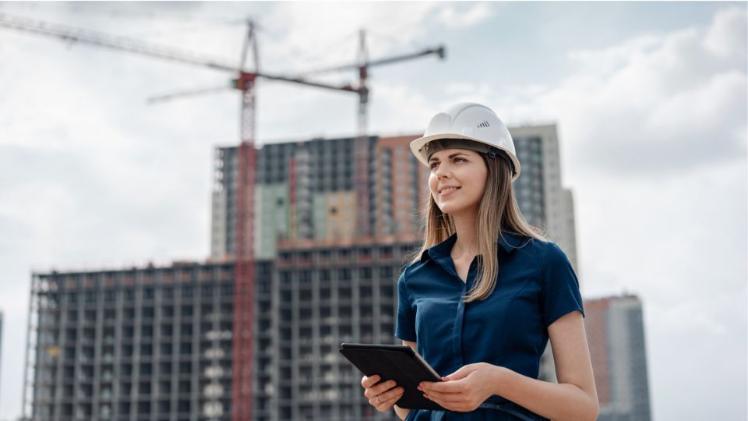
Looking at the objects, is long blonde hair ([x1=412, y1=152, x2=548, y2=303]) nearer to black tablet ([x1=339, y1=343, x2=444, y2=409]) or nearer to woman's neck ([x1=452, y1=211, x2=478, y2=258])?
woman's neck ([x1=452, y1=211, x2=478, y2=258])

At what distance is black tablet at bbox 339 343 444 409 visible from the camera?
9.18 feet

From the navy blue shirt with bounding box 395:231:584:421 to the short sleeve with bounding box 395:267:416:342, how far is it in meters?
0.24

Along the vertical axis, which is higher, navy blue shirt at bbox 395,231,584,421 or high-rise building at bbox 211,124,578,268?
high-rise building at bbox 211,124,578,268

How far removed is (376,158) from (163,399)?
47.4 metres

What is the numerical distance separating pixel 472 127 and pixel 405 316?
2.61 feet

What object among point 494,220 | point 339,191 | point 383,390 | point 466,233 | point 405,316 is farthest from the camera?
point 339,191

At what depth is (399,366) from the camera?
290 centimetres

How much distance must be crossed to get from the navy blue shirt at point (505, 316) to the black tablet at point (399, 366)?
0.17 meters

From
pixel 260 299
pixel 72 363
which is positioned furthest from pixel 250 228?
pixel 72 363

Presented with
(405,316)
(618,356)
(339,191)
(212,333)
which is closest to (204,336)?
(212,333)

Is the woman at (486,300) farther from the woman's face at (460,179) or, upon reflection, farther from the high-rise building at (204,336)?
the high-rise building at (204,336)

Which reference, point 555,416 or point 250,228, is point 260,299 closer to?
point 250,228

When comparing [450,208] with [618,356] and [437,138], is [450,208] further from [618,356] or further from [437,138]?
[618,356]

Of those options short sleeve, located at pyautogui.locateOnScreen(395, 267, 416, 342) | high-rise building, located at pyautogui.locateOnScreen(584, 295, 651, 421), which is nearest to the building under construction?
→ high-rise building, located at pyautogui.locateOnScreen(584, 295, 651, 421)
